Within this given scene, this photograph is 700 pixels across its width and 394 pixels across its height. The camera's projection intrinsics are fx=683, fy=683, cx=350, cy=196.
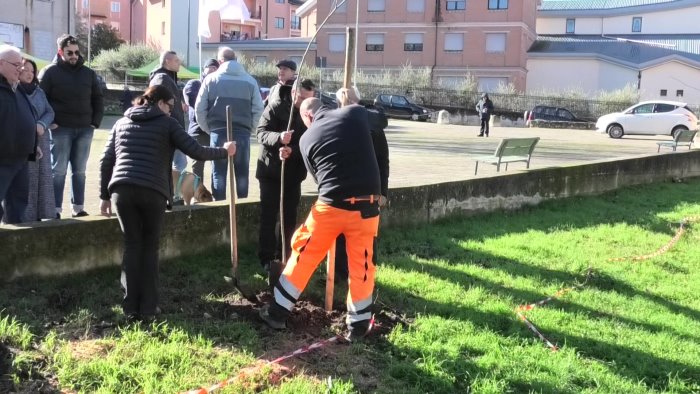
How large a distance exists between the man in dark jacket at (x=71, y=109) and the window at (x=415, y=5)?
170 feet

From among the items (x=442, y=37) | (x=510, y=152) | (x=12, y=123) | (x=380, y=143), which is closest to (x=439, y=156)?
(x=510, y=152)

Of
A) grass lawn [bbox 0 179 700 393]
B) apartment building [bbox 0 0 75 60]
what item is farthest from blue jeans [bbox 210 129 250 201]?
apartment building [bbox 0 0 75 60]

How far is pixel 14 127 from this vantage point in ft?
17.8

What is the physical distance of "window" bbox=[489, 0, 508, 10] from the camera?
177ft

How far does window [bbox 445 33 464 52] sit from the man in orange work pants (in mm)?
52758

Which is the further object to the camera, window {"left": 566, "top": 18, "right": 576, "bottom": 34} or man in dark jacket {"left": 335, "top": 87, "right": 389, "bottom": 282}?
window {"left": 566, "top": 18, "right": 576, "bottom": 34}

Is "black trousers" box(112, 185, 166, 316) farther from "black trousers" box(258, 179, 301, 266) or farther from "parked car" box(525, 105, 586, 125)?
"parked car" box(525, 105, 586, 125)

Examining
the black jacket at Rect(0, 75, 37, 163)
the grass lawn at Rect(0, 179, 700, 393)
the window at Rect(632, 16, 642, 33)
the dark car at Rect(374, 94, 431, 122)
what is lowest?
the grass lawn at Rect(0, 179, 700, 393)

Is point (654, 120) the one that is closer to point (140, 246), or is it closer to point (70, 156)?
point (70, 156)

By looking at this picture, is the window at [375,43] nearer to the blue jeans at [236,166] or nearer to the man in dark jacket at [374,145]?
the blue jeans at [236,166]

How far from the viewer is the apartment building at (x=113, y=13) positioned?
7881cm

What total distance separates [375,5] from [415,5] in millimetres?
3460

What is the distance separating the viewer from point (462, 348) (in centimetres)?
472

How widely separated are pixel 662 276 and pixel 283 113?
428cm
